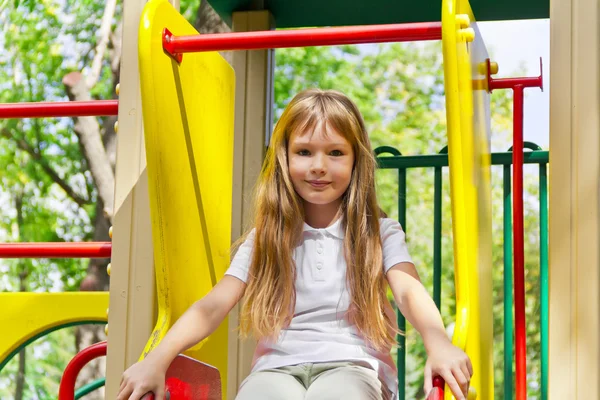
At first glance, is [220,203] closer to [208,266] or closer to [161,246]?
[208,266]

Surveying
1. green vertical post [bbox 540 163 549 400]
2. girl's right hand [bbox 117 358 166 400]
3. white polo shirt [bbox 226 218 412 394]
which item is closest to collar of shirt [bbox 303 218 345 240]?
white polo shirt [bbox 226 218 412 394]

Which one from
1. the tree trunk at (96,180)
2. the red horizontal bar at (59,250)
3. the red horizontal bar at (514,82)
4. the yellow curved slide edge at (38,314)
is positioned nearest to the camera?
the red horizontal bar at (59,250)

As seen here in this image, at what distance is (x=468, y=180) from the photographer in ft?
6.75

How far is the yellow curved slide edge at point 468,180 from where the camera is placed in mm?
1875

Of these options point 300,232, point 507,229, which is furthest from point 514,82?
point 300,232

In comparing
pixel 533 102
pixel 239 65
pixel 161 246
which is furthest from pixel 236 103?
pixel 533 102

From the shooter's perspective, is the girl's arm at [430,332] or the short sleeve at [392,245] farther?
the short sleeve at [392,245]

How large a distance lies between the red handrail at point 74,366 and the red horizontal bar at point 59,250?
0.93ft

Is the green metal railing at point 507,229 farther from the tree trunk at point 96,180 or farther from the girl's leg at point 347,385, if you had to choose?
the tree trunk at point 96,180

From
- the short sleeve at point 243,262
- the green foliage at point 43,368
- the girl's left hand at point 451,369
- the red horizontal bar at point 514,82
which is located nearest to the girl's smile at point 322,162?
the short sleeve at point 243,262

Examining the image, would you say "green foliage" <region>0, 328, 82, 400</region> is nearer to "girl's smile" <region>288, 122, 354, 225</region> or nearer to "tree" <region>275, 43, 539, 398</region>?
"tree" <region>275, 43, 539, 398</region>

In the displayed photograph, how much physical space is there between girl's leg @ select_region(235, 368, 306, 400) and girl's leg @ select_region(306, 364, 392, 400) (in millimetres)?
33

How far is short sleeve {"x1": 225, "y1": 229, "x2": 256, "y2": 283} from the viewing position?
2205 mm

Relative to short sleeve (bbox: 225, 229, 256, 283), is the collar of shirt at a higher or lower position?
higher
